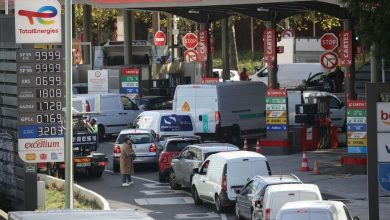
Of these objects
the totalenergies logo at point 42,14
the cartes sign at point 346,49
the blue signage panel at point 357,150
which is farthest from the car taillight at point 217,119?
the totalenergies logo at point 42,14

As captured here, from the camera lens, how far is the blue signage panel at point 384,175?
880 inches

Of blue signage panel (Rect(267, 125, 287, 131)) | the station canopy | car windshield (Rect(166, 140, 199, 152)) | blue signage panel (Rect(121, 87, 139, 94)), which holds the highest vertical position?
the station canopy

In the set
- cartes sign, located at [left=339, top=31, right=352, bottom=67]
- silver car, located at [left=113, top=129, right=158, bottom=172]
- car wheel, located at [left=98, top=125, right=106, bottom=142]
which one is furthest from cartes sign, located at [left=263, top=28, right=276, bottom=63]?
car wheel, located at [left=98, top=125, right=106, bottom=142]

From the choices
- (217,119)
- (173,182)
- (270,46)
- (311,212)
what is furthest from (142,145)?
(311,212)

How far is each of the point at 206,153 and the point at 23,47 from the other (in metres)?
6.70

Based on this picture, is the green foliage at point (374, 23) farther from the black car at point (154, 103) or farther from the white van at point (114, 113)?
the black car at point (154, 103)

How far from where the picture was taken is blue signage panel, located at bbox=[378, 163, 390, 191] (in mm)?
22344

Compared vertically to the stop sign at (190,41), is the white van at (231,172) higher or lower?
lower

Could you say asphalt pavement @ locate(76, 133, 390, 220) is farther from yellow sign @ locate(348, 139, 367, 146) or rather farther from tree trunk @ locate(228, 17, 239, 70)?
tree trunk @ locate(228, 17, 239, 70)

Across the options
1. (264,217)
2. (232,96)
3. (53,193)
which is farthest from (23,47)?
(232,96)

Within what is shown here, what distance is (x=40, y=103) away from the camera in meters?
25.2

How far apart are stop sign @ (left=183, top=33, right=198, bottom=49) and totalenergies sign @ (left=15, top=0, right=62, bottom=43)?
2679 centimetres

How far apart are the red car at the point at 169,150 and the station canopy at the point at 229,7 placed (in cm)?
622

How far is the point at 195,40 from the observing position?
164ft
